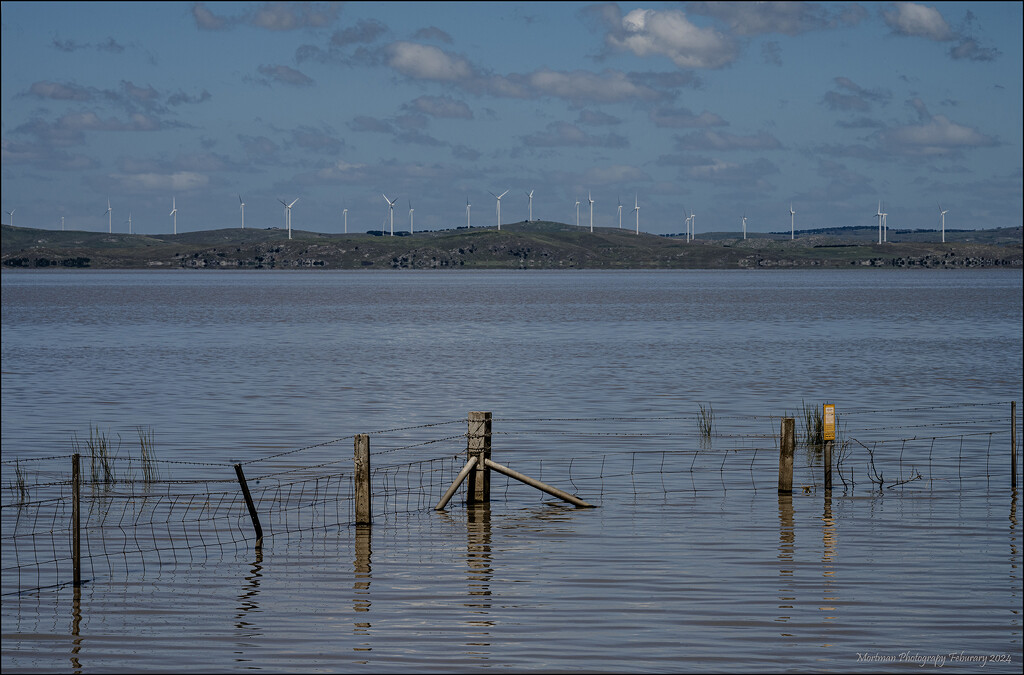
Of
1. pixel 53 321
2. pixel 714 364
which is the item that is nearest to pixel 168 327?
pixel 53 321

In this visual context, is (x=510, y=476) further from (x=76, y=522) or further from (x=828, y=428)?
(x=76, y=522)

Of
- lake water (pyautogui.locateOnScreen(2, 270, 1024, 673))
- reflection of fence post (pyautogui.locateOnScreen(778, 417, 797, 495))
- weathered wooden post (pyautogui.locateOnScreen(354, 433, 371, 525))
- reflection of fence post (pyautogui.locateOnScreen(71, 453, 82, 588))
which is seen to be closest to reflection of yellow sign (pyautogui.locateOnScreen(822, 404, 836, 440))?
reflection of fence post (pyautogui.locateOnScreen(778, 417, 797, 495))

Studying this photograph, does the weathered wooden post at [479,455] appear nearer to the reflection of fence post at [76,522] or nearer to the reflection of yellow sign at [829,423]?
the reflection of yellow sign at [829,423]

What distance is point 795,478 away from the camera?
2720 cm

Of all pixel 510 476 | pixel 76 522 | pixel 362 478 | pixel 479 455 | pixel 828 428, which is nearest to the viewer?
pixel 76 522

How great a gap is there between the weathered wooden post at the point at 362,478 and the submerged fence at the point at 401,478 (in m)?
0.04

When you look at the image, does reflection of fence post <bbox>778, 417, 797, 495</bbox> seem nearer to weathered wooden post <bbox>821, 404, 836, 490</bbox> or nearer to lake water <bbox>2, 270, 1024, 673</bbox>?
lake water <bbox>2, 270, 1024, 673</bbox>

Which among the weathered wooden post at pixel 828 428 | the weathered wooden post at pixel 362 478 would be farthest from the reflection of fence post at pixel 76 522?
the weathered wooden post at pixel 828 428

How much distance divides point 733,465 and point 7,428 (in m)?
20.6

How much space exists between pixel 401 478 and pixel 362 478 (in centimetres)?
671

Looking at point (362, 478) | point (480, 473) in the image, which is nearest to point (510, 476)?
point (480, 473)

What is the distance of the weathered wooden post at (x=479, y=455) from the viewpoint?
22.3 meters

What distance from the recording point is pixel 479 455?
22.7m

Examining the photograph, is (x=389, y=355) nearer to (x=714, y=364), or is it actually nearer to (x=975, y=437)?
(x=714, y=364)
